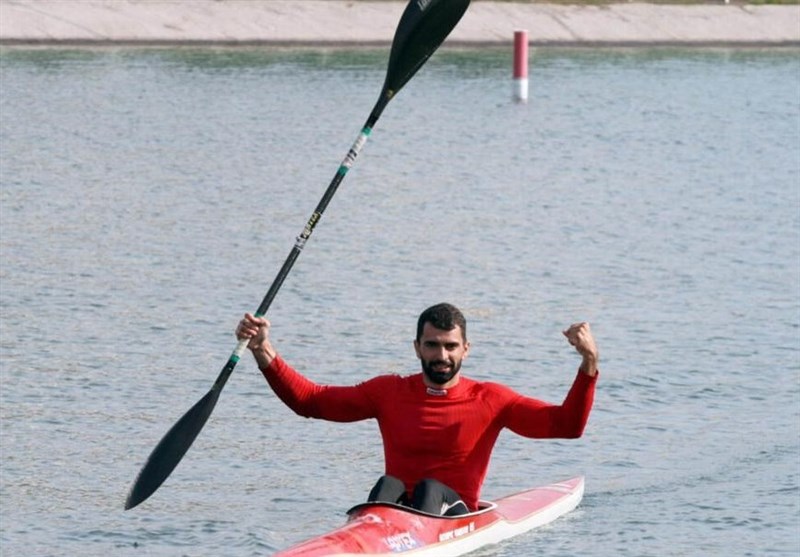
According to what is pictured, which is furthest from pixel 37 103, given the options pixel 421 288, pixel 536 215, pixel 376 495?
pixel 376 495

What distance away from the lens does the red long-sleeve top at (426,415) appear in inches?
493

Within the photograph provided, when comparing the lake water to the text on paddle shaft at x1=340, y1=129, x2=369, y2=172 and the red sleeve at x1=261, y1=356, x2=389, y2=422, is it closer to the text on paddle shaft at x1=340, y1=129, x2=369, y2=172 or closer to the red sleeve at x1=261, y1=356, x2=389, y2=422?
the red sleeve at x1=261, y1=356, x2=389, y2=422

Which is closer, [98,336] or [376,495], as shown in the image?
[376,495]

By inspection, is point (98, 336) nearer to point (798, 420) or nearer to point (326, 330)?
point (326, 330)

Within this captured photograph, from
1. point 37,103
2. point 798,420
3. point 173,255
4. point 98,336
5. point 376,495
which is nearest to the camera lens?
point 376,495

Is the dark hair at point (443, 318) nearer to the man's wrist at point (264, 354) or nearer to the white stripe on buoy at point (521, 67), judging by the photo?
the man's wrist at point (264, 354)

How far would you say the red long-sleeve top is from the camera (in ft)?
41.1

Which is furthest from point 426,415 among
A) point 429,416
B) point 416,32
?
point 416,32

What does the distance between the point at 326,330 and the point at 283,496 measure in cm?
620

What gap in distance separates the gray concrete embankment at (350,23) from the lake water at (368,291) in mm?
6379

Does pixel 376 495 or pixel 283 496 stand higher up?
pixel 376 495

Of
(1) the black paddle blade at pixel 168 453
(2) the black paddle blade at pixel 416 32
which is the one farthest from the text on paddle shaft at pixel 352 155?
(1) the black paddle blade at pixel 168 453

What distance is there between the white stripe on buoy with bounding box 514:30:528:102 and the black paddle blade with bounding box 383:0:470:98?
27833 mm

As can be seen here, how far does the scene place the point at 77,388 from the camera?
1872 centimetres
